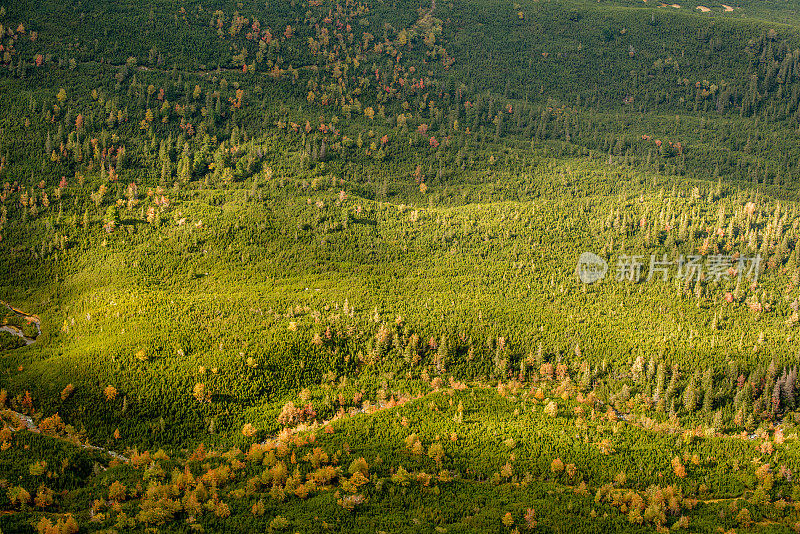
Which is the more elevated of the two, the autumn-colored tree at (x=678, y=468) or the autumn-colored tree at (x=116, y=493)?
the autumn-colored tree at (x=116, y=493)

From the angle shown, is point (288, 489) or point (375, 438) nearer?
point (288, 489)

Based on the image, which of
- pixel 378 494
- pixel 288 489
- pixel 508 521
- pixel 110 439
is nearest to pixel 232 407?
pixel 110 439

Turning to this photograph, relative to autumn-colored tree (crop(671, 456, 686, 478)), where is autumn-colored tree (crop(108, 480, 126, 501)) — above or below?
above

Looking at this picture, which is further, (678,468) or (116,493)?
(678,468)

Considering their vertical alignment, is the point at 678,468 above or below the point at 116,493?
below

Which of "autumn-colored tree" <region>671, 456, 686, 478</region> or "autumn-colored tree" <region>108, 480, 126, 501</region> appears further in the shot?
"autumn-colored tree" <region>671, 456, 686, 478</region>

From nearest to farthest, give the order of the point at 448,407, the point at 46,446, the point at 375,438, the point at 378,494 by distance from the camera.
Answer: the point at 378,494, the point at 46,446, the point at 375,438, the point at 448,407

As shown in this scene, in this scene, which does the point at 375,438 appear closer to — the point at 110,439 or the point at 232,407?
the point at 232,407

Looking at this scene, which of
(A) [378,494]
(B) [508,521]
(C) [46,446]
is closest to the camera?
(B) [508,521]

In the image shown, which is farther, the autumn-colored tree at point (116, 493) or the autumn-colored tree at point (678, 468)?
the autumn-colored tree at point (678, 468)
